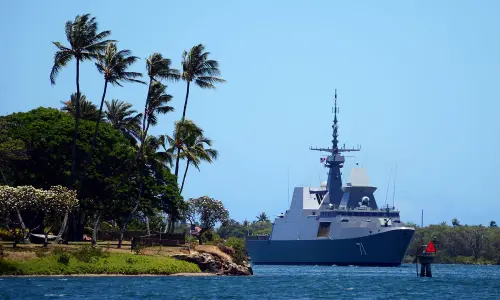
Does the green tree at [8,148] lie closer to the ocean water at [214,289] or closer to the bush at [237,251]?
the ocean water at [214,289]

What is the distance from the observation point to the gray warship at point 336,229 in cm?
10706

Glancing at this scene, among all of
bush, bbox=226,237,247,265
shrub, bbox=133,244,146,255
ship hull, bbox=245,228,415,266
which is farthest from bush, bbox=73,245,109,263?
ship hull, bbox=245,228,415,266

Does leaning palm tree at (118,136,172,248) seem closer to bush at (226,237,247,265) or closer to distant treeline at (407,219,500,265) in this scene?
bush at (226,237,247,265)

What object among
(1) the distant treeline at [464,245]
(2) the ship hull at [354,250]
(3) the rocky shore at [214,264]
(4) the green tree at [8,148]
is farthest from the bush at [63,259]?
(1) the distant treeline at [464,245]

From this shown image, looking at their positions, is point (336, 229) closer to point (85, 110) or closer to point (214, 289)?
point (85, 110)

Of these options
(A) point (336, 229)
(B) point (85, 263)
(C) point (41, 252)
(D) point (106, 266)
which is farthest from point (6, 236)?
(A) point (336, 229)

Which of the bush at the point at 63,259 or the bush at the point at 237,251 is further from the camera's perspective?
the bush at the point at 237,251

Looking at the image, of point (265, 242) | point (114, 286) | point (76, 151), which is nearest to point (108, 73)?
point (76, 151)

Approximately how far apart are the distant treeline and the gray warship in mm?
48119

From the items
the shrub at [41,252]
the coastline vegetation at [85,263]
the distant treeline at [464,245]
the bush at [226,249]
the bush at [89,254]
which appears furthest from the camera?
the distant treeline at [464,245]

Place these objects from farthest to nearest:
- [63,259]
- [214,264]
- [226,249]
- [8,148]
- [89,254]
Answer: [226,249], [214,264], [8,148], [89,254], [63,259]

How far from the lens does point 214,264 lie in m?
63.7

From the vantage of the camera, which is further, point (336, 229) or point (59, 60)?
point (336, 229)

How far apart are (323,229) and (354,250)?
5988 millimetres
